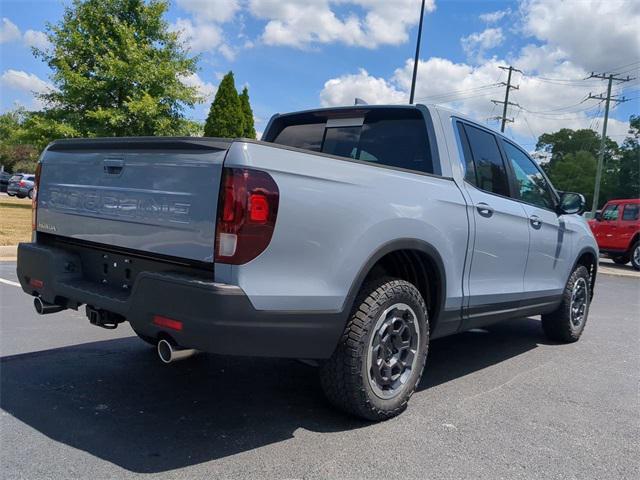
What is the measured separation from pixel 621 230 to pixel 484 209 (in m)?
15.6

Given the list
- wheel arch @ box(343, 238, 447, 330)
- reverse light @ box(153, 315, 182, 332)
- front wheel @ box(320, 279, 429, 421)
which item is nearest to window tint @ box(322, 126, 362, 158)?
wheel arch @ box(343, 238, 447, 330)

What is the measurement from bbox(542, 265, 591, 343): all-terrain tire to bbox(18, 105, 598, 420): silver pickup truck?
1.18 metres

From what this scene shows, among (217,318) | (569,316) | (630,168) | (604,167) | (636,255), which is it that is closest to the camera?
(217,318)

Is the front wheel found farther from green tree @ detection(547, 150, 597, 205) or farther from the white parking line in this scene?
green tree @ detection(547, 150, 597, 205)

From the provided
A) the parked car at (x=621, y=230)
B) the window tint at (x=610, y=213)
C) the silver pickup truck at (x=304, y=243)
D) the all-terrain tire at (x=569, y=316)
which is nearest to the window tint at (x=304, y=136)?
the silver pickup truck at (x=304, y=243)

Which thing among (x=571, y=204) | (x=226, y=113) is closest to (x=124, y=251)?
(x=571, y=204)

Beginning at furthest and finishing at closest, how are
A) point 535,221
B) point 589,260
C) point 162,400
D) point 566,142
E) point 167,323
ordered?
point 566,142 → point 589,260 → point 535,221 → point 162,400 → point 167,323

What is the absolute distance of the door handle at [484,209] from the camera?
3916 millimetres

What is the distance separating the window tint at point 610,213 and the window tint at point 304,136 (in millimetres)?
15886

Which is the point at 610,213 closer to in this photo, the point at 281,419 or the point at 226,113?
the point at 226,113

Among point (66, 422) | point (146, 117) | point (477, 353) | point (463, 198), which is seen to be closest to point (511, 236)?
point (463, 198)

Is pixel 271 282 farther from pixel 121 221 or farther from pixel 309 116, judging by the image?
pixel 309 116

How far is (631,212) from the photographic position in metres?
17.2

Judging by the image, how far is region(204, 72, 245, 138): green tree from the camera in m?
23.9
